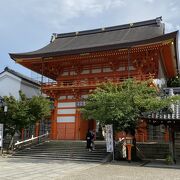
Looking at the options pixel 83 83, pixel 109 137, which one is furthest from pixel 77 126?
pixel 109 137

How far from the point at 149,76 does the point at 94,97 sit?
23.9 feet

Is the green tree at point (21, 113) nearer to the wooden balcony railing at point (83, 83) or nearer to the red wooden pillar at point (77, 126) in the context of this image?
the wooden balcony railing at point (83, 83)

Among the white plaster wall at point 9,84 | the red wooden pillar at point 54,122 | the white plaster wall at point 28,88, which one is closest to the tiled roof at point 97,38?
the red wooden pillar at point 54,122

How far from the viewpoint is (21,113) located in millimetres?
25156

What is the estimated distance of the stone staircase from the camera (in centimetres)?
2162

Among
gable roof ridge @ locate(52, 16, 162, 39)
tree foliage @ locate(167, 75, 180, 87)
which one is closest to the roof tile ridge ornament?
gable roof ridge @ locate(52, 16, 162, 39)

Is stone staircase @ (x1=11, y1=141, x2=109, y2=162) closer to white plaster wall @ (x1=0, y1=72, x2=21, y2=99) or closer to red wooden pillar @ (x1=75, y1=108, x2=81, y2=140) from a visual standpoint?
red wooden pillar @ (x1=75, y1=108, x2=81, y2=140)

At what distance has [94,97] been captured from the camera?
21141mm

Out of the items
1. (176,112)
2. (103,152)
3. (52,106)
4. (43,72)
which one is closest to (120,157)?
(103,152)

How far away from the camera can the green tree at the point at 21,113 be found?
25312 millimetres

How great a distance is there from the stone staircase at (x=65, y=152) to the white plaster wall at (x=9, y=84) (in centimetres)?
1245

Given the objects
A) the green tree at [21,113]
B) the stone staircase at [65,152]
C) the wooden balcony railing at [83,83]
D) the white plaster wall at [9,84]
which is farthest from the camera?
the white plaster wall at [9,84]

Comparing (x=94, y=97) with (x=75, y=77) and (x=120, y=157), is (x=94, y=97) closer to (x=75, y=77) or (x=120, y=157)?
(x=120, y=157)

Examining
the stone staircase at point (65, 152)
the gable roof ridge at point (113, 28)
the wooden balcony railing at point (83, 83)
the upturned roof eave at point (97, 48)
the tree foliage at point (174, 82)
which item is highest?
the gable roof ridge at point (113, 28)
